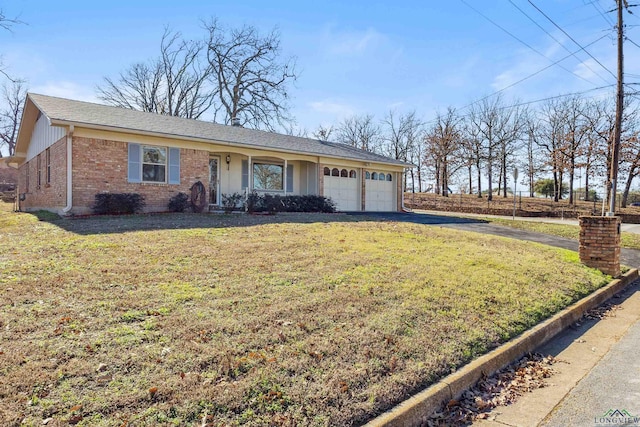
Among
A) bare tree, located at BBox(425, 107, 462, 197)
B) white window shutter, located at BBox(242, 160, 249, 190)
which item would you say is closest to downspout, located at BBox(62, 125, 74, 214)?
white window shutter, located at BBox(242, 160, 249, 190)

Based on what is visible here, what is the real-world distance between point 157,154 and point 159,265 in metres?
9.15

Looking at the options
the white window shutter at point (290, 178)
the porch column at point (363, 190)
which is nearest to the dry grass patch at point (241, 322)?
the white window shutter at point (290, 178)

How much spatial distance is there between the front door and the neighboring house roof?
3.64ft

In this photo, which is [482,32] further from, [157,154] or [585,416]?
[585,416]

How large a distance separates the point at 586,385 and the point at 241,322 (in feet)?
11.1

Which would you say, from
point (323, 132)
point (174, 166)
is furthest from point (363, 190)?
point (323, 132)

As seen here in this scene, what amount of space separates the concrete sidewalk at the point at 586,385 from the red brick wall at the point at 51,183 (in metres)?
13.0

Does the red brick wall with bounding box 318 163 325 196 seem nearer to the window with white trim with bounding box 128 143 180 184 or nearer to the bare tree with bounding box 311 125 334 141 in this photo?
the window with white trim with bounding box 128 143 180 184

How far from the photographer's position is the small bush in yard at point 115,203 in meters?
12.2

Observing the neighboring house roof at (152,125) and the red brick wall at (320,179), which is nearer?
the neighboring house roof at (152,125)

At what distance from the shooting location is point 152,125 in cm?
1433

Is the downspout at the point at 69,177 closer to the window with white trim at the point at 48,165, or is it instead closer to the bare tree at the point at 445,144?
the window with white trim at the point at 48,165

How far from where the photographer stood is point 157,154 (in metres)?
13.9

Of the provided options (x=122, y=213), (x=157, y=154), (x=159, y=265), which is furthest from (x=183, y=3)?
(x=159, y=265)
